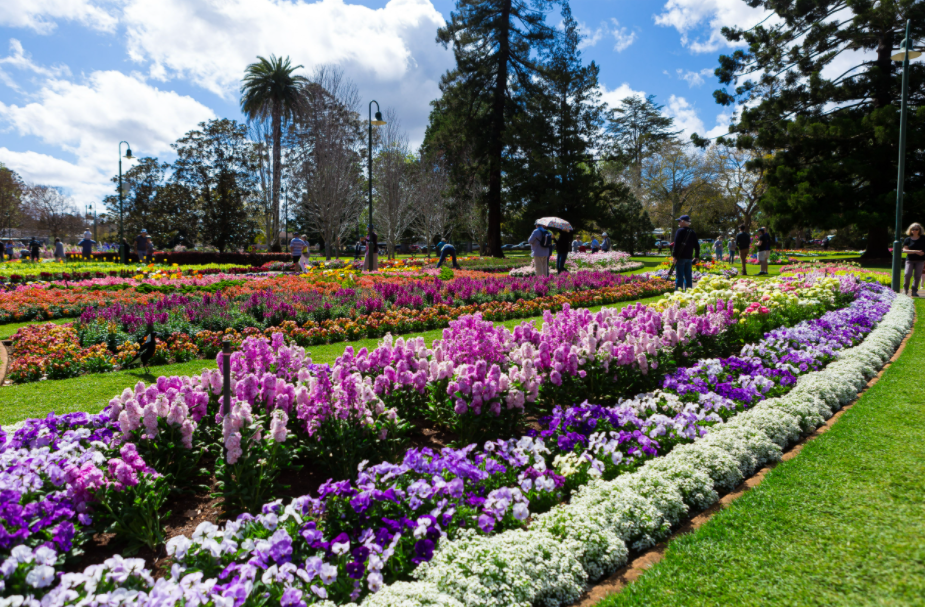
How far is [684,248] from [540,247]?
4.56m

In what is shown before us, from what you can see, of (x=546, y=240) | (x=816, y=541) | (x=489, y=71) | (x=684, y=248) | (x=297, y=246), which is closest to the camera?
(x=816, y=541)

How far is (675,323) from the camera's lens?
648 centimetres

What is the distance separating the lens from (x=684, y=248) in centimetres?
1168

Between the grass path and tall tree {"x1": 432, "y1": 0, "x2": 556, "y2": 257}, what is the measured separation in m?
23.9

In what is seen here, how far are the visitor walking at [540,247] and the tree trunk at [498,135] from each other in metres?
13.9

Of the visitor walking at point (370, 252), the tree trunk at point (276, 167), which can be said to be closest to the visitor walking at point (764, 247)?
the visitor walking at point (370, 252)

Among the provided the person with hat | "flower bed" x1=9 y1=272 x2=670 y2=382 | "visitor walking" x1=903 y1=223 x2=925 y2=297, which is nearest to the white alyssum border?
"flower bed" x1=9 y1=272 x2=670 y2=382

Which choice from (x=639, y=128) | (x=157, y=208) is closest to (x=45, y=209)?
(x=157, y=208)

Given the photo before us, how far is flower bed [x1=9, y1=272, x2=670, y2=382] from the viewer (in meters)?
6.83

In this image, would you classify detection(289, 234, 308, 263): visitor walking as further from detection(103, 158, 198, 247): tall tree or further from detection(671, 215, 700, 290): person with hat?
detection(103, 158, 198, 247): tall tree

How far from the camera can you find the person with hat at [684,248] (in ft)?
37.2

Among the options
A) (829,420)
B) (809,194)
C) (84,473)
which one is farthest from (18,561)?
(809,194)

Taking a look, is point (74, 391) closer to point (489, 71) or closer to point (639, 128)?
point (489, 71)

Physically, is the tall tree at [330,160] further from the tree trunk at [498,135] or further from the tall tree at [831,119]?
the tall tree at [831,119]
